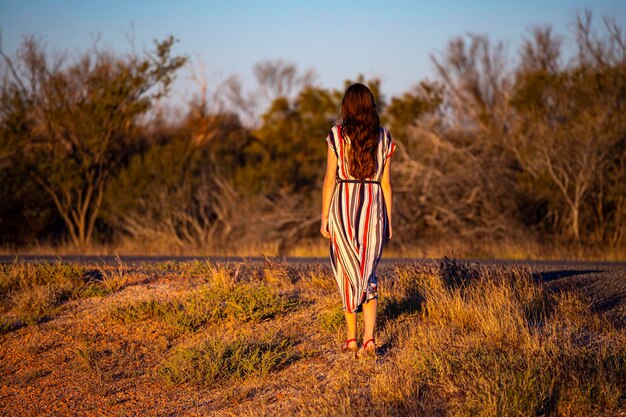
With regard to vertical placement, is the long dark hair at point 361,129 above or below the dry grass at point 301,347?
above

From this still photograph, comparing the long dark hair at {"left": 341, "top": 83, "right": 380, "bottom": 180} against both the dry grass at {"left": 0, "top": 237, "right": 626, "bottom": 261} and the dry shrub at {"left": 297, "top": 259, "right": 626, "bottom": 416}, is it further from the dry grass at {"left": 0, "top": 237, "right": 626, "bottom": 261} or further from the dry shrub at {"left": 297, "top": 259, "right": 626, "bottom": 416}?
the dry grass at {"left": 0, "top": 237, "right": 626, "bottom": 261}

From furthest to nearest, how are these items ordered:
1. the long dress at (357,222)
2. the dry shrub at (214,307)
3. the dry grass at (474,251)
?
the dry grass at (474,251)
the dry shrub at (214,307)
the long dress at (357,222)

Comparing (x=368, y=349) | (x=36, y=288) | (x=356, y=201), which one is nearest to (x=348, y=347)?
(x=368, y=349)

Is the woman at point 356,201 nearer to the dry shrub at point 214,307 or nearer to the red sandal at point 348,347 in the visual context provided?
the red sandal at point 348,347

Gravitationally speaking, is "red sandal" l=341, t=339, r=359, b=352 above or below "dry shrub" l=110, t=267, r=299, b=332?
below

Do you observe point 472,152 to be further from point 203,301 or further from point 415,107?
point 203,301

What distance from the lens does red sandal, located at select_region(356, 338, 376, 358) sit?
241 inches

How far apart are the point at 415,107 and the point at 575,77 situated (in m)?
7.38

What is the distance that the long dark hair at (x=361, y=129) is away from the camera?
5988 millimetres

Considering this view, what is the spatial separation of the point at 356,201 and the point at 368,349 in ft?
3.93

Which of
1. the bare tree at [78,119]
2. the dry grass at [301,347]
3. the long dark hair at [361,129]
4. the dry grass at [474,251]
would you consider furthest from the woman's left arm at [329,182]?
the bare tree at [78,119]

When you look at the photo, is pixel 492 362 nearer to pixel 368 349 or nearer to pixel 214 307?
pixel 368 349

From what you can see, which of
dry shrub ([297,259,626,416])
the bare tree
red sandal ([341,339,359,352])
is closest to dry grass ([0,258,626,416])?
dry shrub ([297,259,626,416])

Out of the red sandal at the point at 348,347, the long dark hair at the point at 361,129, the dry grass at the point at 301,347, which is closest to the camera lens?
the dry grass at the point at 301,347
